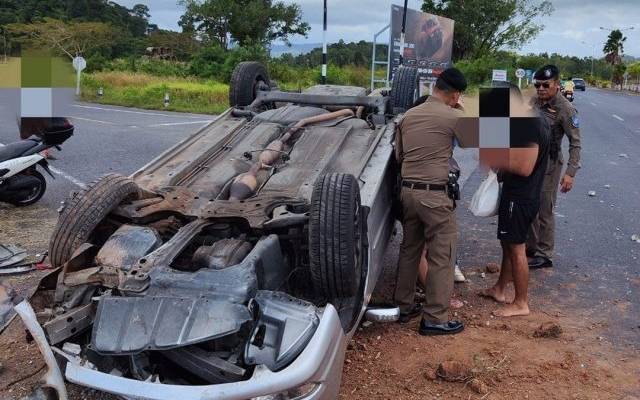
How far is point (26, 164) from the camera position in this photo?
6914 millimetres

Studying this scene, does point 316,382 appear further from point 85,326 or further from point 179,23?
point 179,23

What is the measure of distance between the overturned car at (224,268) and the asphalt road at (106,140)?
170 centimetres

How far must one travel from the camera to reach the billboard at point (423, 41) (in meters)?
17.6

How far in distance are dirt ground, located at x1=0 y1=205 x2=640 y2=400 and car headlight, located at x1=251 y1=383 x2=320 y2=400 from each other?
894 millimetres

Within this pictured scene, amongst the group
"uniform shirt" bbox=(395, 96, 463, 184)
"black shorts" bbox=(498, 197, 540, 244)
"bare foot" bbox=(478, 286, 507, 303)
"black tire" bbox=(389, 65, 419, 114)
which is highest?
"black tire" bbox=(389, 65, 419, 114)

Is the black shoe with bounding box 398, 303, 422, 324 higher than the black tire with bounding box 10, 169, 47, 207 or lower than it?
lower

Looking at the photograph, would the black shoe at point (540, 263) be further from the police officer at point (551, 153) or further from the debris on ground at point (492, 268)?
the debris on ground at point (492, 268)

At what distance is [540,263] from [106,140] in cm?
918

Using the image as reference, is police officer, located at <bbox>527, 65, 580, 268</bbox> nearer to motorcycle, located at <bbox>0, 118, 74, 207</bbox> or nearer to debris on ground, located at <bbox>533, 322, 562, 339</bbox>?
debris on ground, located at <bbox>533, 322, 562, 339</bbox>

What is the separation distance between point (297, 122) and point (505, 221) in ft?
6.33

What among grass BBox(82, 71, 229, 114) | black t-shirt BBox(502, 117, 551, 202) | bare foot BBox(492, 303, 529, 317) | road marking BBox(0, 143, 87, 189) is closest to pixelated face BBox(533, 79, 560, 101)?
black t-shirt BBox(502, 117, 551, 202)

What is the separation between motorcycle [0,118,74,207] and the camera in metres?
6.81

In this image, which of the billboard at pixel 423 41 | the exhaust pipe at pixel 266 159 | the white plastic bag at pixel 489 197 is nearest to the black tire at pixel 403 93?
the exhaust pipe at pixel 266 159

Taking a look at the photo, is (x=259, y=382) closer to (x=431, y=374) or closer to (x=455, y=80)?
(x=431, y=374)
